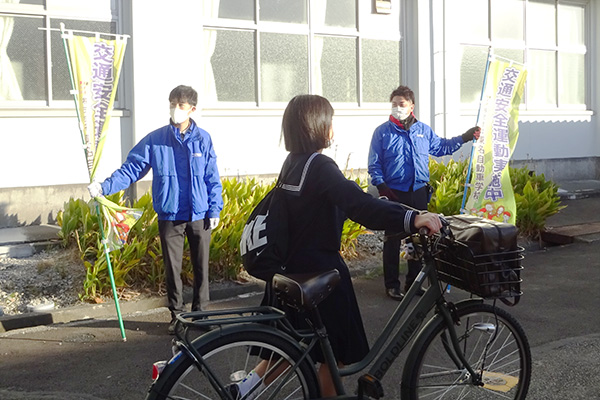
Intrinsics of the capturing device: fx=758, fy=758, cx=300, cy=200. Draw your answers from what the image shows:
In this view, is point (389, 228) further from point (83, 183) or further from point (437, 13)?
point (437, 13)

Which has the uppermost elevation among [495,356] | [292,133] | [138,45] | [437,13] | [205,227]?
[437,13]

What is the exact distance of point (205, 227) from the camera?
6.39m

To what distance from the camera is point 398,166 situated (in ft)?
24.3

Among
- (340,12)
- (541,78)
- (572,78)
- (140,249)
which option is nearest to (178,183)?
(140,249)

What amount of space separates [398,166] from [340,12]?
5.77m

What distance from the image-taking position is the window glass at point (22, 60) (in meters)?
9.71

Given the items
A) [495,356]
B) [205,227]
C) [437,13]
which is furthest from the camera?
[437,13]

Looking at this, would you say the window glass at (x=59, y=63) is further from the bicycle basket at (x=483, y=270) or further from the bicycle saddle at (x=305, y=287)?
the bicycle basket at (x=483, y=270)

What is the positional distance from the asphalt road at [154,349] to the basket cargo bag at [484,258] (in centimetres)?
146

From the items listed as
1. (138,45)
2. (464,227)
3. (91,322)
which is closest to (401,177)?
(91,322)

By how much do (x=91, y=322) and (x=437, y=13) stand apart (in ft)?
28.8

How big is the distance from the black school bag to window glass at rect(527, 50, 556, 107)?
12.6m

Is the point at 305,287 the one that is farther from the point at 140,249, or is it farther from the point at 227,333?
the point at 140,249

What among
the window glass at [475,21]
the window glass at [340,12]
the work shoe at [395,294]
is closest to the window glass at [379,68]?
the window glass at [340,12]
